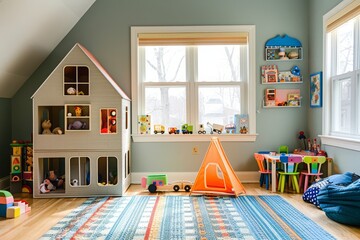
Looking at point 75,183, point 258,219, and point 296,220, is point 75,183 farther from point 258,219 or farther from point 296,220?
point 296,220

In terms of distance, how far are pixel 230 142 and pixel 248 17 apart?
166 centimetres

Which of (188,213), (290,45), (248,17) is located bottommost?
(188,213)

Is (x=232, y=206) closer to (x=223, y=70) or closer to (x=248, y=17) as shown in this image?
(x=223, y=70)

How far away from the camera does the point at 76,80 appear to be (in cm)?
393

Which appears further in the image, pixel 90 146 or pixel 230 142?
pixel 230 142

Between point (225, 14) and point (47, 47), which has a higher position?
point (225, 14)

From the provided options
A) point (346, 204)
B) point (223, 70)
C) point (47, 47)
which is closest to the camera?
point (346, 204)

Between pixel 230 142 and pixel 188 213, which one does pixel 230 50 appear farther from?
pixel 188 213

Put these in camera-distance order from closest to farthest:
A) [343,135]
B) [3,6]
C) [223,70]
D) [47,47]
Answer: [3,6]
[343,135]
[47,47]
[223,70]

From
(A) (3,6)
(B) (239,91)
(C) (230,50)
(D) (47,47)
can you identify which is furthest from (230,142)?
(A) (3,6)

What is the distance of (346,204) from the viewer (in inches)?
111

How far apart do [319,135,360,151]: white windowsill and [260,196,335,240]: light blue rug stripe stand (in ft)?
2.75

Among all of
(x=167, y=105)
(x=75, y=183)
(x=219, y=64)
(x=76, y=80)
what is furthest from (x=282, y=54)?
Result: (x=75, y=183)

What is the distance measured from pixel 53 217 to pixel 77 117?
121cm
